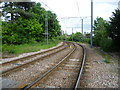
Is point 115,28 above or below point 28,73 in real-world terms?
A: above

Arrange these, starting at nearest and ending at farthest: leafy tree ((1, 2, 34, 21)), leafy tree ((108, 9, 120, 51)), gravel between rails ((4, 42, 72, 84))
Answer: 1. gravel between rails ((4, 42, 72, 84))
2. leafy tree ((108, 9, 120, 51))
3. leafy tree ((1, 2, 34, 21))

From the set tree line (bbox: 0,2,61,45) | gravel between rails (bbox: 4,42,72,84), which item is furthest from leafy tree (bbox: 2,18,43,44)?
gravel between rails (bbox: 4,42,72,84)

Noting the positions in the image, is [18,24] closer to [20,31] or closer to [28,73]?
[20,31]

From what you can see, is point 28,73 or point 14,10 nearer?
point 28,73

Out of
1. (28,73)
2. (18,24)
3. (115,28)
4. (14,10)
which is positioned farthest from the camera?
(18,24)

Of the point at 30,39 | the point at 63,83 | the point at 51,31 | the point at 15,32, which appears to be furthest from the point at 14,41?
the point at 63,83

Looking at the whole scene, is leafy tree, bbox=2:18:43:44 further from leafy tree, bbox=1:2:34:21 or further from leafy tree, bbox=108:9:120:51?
leafy tree, bbox=108:9:120:51

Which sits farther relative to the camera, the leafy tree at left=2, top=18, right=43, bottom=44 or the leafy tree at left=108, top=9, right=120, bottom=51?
the leafy tree at left=2, top=18, right=43, bottom=44

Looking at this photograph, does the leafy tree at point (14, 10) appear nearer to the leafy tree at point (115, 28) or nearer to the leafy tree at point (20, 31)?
the leafy tree at point (20, 31)

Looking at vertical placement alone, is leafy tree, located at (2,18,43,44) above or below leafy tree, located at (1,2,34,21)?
below

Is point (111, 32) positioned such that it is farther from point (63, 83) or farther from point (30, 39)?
point (30, 39)

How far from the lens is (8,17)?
20891 mm

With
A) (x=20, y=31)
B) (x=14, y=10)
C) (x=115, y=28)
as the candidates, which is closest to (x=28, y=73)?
(x=115, y=28)

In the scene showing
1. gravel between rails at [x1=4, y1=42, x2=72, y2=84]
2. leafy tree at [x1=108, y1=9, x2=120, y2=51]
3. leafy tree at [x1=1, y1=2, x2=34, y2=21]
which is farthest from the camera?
leafy tree at [x1=1, y1=2, x2=34, y2=21]
